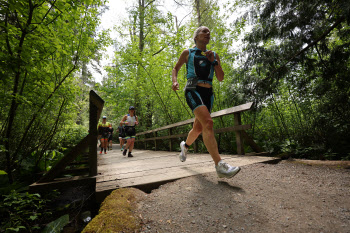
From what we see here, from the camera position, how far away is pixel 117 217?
1243mm

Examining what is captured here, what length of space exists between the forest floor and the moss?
78 mm

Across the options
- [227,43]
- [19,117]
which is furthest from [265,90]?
[19,117]

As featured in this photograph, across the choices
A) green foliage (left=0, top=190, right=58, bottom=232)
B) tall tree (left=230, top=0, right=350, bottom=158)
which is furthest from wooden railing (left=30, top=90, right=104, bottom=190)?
tall tree (left=230, top=0, right=350, bottom=158)

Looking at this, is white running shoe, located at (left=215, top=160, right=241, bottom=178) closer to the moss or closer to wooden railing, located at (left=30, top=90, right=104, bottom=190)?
the moss

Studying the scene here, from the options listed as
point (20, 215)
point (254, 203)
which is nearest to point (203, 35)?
point (254, 203)

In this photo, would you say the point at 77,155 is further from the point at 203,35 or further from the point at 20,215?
the point at 203,35

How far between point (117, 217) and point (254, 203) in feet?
3.61

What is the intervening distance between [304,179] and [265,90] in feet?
8.62

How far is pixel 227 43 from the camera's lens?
21.2ft

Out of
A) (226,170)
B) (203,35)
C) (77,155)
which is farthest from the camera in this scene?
(77,155)

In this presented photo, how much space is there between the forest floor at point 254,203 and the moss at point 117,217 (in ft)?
0.25

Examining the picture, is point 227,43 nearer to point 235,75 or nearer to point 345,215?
point 235,75

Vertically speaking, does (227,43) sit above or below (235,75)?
above

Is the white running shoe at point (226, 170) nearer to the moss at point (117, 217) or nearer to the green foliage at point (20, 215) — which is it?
the moss at point (117, 217)
